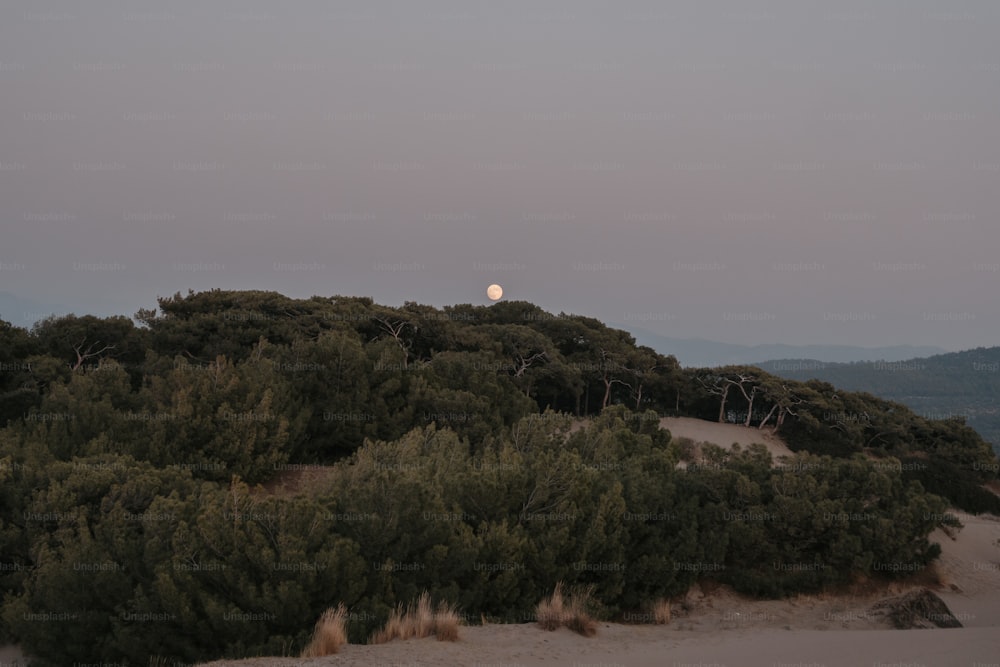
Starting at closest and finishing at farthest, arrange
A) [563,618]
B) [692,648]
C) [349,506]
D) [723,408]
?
[692,648] < [563,618] < [349,506] < [723,408]

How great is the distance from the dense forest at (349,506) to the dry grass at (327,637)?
1.30 ft

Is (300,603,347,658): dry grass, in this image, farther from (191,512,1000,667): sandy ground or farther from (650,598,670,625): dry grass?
(650,598,670,625): dry grass

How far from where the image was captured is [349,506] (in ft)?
32.2

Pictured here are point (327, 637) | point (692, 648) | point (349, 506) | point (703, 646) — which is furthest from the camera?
point (349, 506)

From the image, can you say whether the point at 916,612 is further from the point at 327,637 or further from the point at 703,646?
the point at 327,637

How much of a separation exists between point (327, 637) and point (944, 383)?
4543 inches

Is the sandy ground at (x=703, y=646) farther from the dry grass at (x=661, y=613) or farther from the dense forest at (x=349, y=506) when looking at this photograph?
the dense forest at (x=349, y=506)

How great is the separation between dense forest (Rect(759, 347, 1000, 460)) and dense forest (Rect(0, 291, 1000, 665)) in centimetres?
7355

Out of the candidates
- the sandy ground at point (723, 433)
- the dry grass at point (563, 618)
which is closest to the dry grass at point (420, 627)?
the dry grass at point (563, 618)

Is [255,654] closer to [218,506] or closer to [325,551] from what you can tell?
[325,551]

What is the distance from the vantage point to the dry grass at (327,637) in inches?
267

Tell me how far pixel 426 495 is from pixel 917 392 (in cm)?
10416

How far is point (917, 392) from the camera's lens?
96.2 meters

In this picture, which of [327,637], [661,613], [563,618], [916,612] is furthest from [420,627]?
[916,612]
